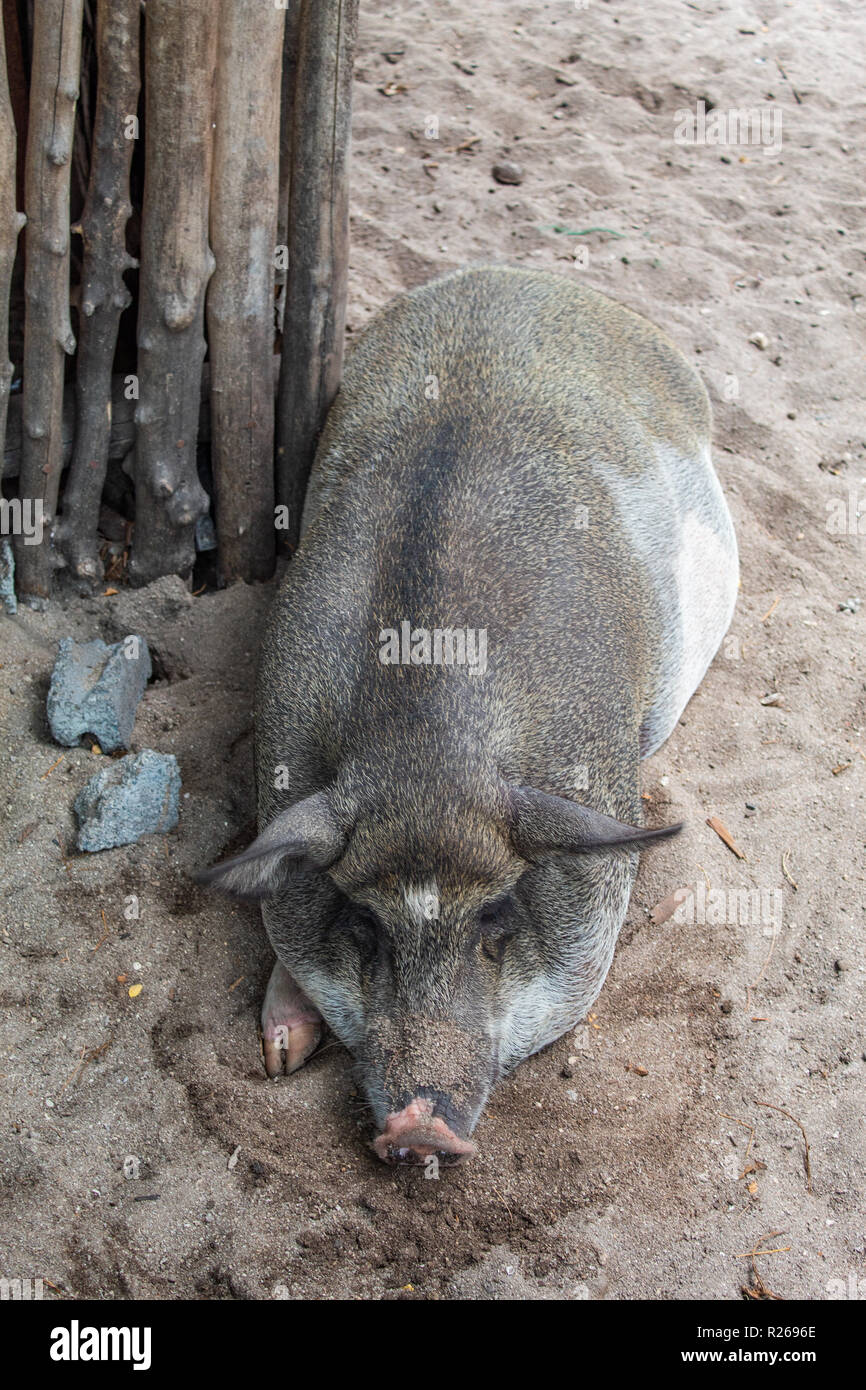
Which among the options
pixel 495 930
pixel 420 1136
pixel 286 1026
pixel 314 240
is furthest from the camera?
pixel 314 240

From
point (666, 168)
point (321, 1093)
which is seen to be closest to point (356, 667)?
point (321, 1093)

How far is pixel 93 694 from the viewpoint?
3.97 metres

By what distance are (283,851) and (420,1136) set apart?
733 mm

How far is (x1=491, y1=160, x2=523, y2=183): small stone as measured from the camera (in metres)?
6.76

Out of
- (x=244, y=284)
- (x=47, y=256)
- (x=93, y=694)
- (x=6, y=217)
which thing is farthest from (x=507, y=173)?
(x=93, y=694)

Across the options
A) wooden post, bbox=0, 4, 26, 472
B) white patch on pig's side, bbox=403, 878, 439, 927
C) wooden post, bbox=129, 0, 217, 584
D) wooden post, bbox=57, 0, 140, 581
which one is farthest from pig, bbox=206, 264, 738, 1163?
wooden post, bbox=0, 4, 26, 472

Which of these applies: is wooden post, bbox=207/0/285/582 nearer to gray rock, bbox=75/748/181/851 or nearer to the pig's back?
the pig's back

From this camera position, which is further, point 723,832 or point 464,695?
point 723,832

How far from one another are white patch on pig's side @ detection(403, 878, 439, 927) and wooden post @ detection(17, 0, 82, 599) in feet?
6.70

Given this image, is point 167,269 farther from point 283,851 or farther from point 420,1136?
point 420,1136

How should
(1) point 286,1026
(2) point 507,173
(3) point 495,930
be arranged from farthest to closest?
1. (2) point 507,173
2. (1) point 286,1026
3. (3) point 495,930

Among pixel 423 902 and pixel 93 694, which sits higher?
pixel 423 902
